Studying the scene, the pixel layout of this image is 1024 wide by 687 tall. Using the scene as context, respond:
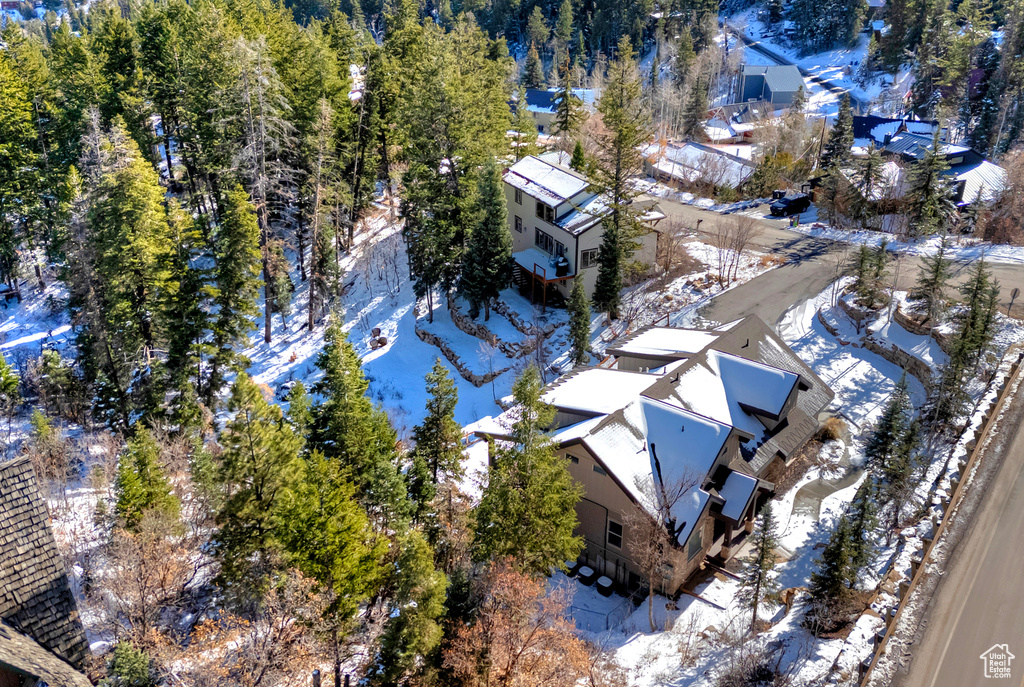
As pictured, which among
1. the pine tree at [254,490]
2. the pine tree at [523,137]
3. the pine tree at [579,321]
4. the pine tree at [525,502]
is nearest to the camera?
the pine tree at [254,490]

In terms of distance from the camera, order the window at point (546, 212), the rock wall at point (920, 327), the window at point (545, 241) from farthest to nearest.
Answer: the window at point (545, 241) < the window at point (546, 212) < the rock wall at point (920, 327)

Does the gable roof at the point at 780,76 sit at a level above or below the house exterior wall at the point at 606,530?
below

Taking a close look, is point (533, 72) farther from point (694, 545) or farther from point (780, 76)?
point (694, 545)

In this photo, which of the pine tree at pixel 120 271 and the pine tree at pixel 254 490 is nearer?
the pine tree at pixel 254 490

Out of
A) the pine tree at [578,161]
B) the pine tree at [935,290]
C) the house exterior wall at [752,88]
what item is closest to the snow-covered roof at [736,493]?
the pine tree at [935,290]

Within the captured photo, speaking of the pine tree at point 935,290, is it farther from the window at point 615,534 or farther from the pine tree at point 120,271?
the pine tree at point 120,271

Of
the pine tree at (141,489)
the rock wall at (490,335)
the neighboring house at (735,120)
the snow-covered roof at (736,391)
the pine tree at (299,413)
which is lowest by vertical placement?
the neighboring house at (735,120)

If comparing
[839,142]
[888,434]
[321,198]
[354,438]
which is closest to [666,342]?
[888,434]

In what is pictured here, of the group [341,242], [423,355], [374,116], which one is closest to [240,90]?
[374,116]
